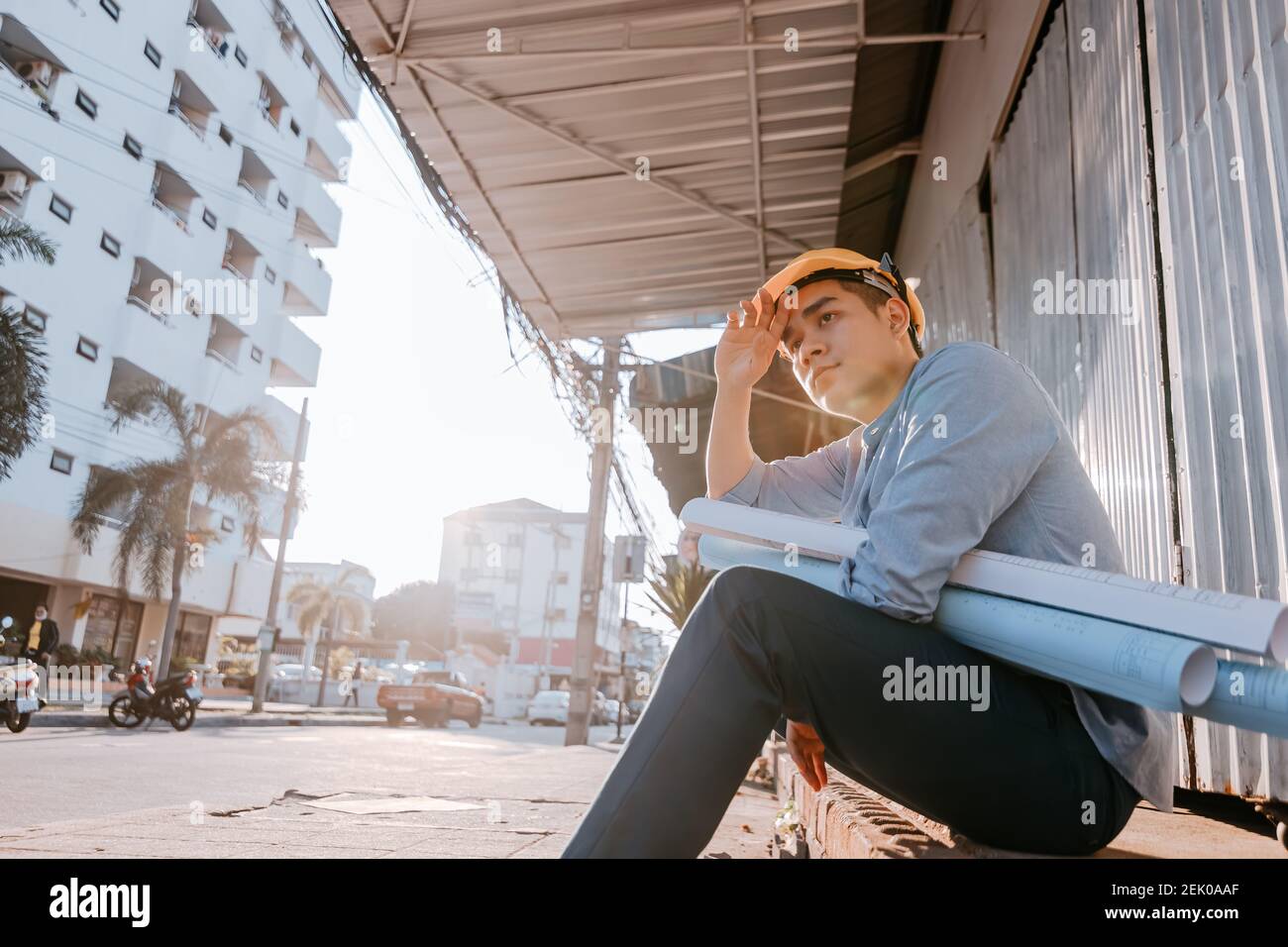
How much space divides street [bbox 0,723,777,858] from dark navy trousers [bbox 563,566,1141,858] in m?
1.88

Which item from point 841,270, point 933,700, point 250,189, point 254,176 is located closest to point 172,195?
point 250,189

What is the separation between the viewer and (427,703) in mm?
22750

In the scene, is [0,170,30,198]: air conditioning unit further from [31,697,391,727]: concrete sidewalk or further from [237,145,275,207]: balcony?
[31,697,391,727]: concrete sidewalk

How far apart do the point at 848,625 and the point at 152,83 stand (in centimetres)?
3250

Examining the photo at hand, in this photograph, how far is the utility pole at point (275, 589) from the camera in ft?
73.9

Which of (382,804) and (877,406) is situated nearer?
(877,406)

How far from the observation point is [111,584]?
83.3 ft

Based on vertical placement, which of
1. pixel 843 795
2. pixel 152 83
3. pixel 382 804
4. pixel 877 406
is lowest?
pixel 382 804

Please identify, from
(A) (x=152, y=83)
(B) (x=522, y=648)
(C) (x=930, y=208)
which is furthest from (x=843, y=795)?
(B) (x=522, y=648)

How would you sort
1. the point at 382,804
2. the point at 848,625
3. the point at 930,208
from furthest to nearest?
the point at 930,208 → the point at 382,804 → the point at 848,625

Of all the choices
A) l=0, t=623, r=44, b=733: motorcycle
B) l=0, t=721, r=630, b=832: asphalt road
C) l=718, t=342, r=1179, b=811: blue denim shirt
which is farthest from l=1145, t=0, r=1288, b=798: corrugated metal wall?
l=0, t=623, r=44, b=733: motorcycle

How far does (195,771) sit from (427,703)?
1584 centimetres

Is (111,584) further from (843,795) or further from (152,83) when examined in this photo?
(843,795)

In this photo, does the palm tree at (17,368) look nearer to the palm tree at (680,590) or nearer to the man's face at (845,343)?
the palm tree at (680,590)
